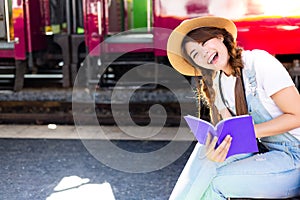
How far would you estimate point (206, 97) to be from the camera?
103 inches

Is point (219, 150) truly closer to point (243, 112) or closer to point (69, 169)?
point (243, 112)

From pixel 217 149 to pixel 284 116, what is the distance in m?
0.34

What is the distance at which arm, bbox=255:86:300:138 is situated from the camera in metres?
2.31

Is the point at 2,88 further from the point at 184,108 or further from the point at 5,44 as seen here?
the point at 184,108

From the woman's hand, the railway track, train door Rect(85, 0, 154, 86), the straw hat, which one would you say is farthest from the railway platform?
the woman's hand

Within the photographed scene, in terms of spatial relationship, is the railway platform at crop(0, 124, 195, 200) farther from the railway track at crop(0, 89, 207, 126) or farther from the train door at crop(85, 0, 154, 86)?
the train door at crop(85, 0, 154, 86)

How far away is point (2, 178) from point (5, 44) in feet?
7.60

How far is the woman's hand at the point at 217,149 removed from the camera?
2.26 m

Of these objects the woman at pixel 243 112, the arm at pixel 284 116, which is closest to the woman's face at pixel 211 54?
the woman at pixel 243 112


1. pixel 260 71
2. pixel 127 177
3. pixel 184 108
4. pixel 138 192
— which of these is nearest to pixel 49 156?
pixel 127 177

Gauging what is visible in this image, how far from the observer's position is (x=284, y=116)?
7.66 feet

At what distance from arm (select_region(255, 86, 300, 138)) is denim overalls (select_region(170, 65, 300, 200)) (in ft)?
0.26

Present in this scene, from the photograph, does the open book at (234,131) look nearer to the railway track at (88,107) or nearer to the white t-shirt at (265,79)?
the white t-shirt at (265,79)

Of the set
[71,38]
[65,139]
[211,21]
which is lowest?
[65,139]
